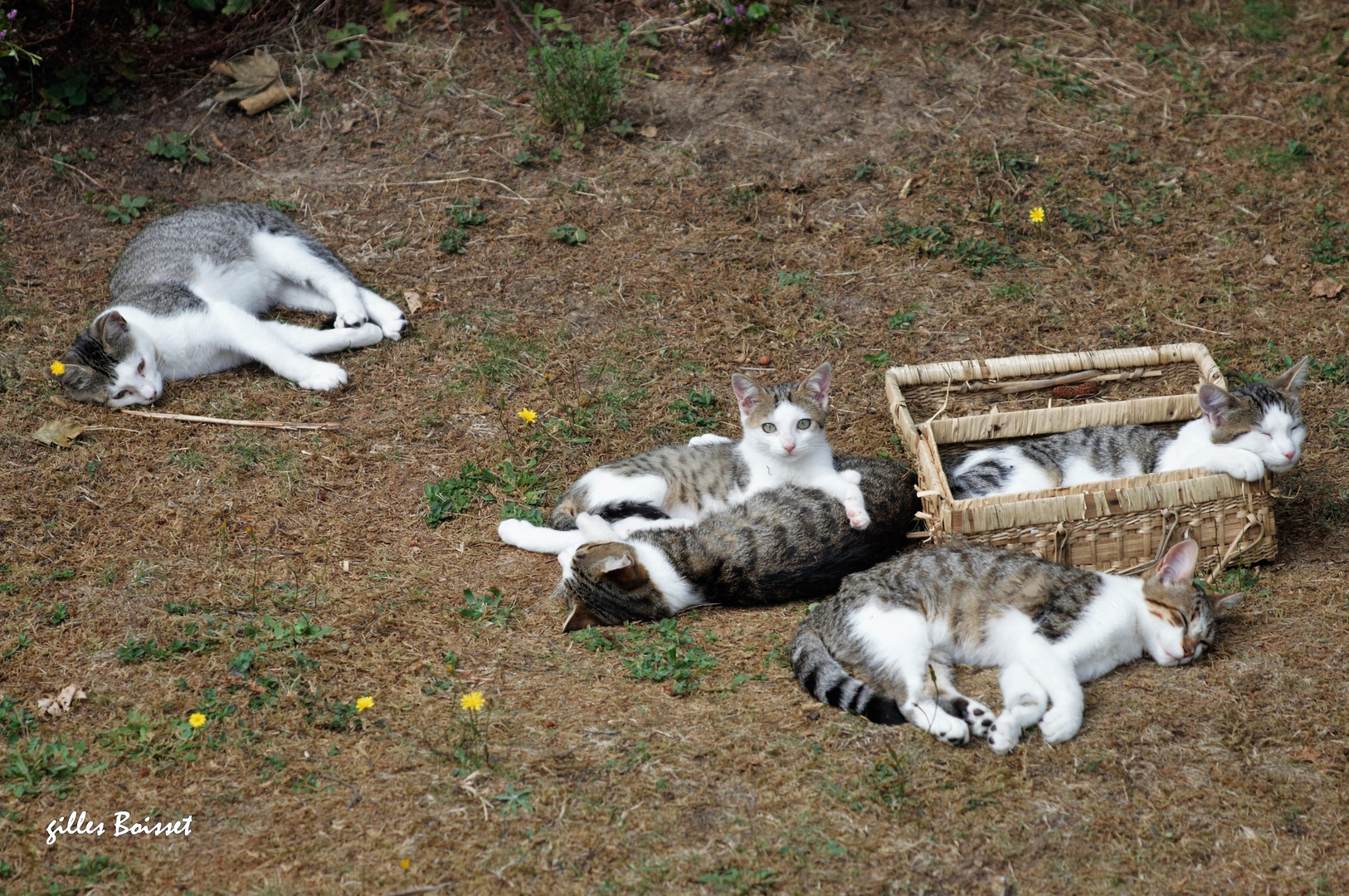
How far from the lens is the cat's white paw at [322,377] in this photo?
222 inches

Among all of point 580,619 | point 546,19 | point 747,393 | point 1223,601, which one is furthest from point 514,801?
point 546,19

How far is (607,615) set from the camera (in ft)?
13.9

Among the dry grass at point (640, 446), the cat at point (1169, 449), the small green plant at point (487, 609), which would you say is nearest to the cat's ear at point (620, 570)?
the dry grass at point (640, 446)

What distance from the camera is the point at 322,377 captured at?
566 cm

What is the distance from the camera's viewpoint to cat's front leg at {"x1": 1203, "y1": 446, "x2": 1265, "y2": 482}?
4.14 metres

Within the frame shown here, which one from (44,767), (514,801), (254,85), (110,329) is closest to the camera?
(514,801)

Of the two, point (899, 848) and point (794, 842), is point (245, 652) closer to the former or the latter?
point (794, 842)

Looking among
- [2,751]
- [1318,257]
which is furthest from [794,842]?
[1318,257]

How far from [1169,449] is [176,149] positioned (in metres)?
6.49

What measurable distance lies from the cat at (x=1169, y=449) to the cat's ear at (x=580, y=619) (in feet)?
5.25

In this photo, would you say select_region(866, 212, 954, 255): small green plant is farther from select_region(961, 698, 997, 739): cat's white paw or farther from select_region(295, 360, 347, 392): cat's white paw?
select_region(961, 698, 997, 739): cat's white paw

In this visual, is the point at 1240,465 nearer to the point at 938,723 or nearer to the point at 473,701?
the point at 938,723

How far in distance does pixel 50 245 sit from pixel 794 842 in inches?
240

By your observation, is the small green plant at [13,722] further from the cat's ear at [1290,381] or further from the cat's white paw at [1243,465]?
the cat's ear at [1290,381]
